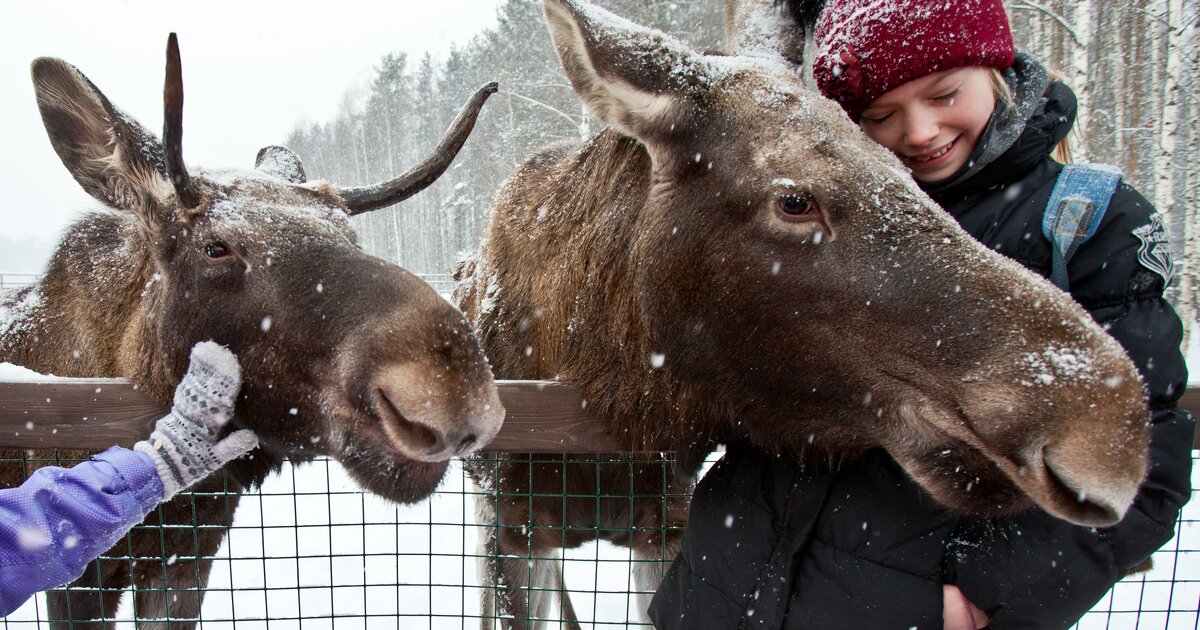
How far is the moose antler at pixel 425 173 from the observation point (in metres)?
2.95

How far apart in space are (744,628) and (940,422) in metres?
0.81

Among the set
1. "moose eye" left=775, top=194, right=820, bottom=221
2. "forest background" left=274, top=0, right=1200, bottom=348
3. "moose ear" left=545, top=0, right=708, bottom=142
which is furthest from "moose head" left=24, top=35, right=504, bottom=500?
"forest background" left=274, top=0, right=1200, bottom=348

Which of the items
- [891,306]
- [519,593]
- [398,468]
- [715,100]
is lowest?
[519,593]

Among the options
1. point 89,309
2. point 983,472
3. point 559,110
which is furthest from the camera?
point 559,110

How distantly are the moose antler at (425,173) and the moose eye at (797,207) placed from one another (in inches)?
57.9

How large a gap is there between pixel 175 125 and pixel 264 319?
644 mm

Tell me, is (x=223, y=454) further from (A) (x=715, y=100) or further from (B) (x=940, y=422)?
(B) (x=940, y=422)

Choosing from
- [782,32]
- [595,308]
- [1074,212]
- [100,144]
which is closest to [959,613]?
[1074,212]

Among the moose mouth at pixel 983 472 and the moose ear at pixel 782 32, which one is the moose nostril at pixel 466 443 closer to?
the moose mouth at pixel 983 472

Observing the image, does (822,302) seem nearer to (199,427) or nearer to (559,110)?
(199,427)

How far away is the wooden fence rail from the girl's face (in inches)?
52.8

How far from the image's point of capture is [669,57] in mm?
2197

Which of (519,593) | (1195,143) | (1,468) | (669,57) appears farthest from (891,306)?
(1195,143)

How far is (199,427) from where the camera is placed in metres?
2.09
